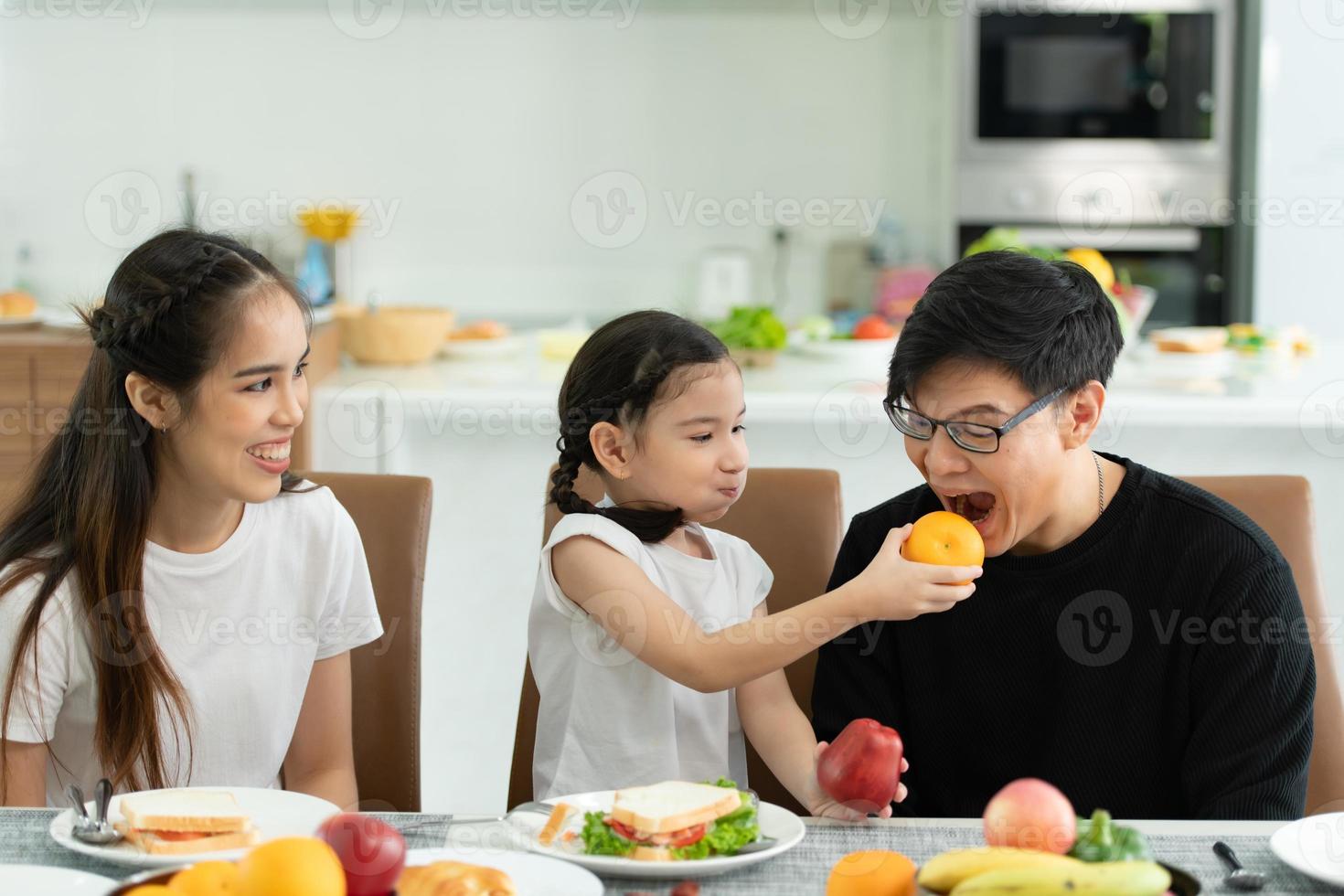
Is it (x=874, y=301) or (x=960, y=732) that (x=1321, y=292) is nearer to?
(x=874, y=301)

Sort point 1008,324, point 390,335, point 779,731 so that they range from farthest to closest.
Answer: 1. point 390,335
2. point 779,731
3. point 1008,324

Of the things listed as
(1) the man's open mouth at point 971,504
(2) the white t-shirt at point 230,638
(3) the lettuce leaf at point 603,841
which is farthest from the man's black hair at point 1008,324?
(2) the white t-shirt at point 230,638

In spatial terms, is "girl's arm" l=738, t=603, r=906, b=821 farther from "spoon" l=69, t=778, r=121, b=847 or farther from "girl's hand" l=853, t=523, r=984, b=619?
"spoon" l=69, t=778, r=121, b=847

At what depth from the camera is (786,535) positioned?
1699 millimetres

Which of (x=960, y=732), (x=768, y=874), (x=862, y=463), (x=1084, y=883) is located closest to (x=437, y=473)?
(x=862, y=463)

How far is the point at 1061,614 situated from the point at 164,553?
96 cm

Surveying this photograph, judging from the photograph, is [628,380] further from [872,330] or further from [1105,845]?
[872,330]

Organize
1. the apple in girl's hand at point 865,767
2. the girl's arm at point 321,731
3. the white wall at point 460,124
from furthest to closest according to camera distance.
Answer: the white wall at point 460,124 → the girl's arm at point 321,731 → the apple in girl's hand at point 865,767

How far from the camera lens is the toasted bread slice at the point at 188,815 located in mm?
1033

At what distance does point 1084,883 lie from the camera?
80 centimetres

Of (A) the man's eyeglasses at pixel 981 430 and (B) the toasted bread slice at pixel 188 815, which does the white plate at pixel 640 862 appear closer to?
(B) the toasted bread slice at pixel 188 815

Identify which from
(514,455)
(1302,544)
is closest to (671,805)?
(1302,544)

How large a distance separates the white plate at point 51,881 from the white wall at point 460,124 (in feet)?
12.4

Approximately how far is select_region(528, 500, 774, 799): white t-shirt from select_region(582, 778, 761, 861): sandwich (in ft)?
1.26
